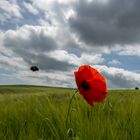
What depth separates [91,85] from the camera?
96.2 inches

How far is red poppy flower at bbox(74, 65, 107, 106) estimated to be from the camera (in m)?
2.40

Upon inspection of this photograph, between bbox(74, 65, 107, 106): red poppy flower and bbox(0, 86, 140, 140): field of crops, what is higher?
bbox(74, 65, 107, 106): red poppy flower

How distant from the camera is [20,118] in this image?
3.67 m

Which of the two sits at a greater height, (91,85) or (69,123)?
(91,85)

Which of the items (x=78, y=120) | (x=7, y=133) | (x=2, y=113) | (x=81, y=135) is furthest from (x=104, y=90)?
(x=2, y=113)

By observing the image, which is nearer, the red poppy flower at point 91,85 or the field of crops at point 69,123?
the red poppy flower at point 91,85

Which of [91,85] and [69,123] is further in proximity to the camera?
[69,123]

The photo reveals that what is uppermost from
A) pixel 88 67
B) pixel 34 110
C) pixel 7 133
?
pixel 88 67

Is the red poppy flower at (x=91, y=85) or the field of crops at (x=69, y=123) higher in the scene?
the red poppy flower at (x=91, y=85)

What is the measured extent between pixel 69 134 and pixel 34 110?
1050 mm

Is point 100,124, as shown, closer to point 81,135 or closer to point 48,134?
point 81,135

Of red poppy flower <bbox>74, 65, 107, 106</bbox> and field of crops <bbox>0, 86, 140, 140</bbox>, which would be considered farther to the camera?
field of crops <bbox>0, 86, 140, 140</bbox>

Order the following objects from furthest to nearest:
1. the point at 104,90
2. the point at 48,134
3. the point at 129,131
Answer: the point at 48,134
the point at 129,131
the point at 104,90

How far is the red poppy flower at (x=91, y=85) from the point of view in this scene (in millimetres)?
2402
